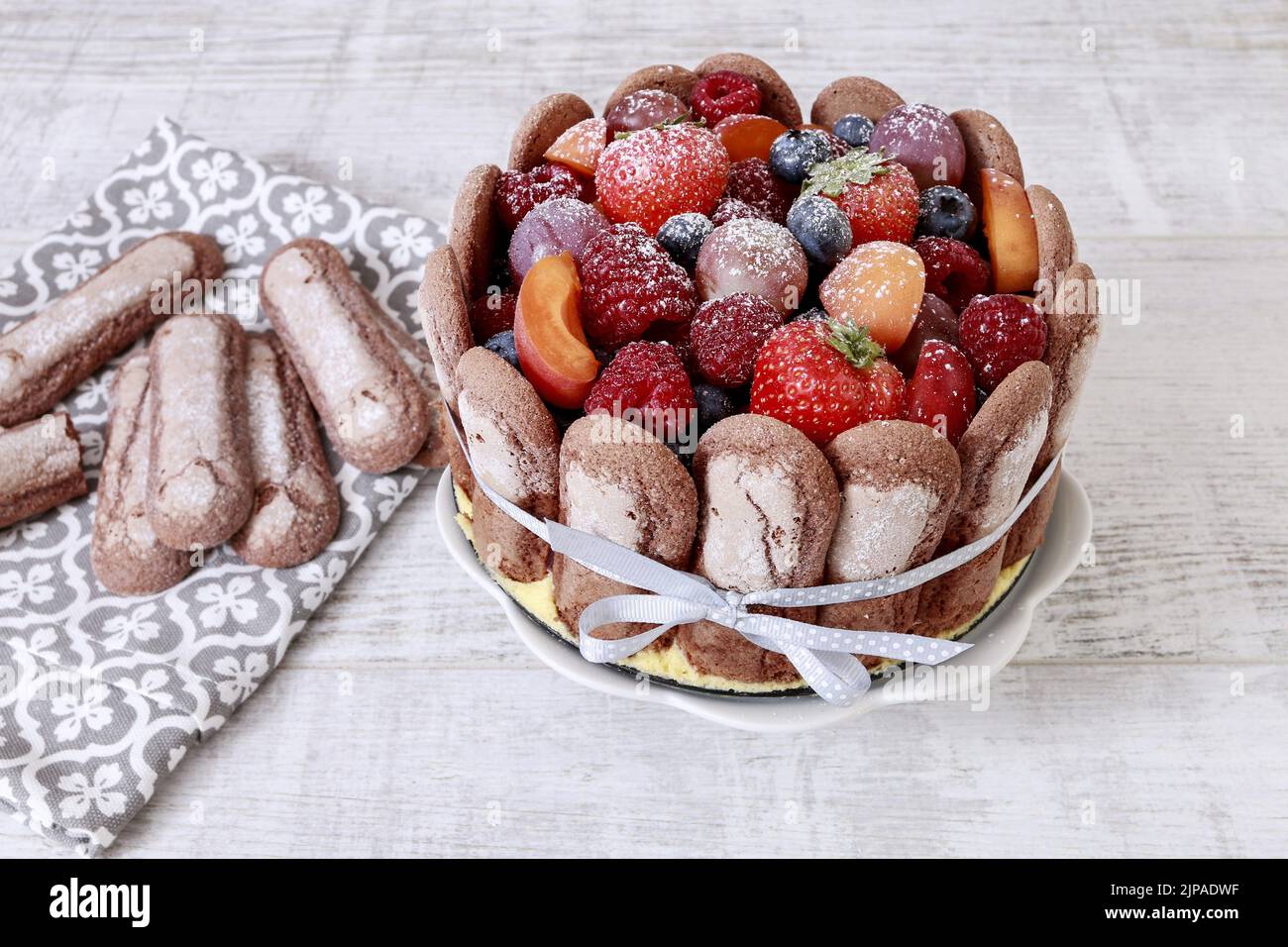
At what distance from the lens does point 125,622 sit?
64.7 inches

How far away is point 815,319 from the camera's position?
1.28 meters

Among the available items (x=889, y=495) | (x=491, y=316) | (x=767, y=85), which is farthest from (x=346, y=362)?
(x=889, y=495)

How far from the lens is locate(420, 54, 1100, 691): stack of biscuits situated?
1175 mm

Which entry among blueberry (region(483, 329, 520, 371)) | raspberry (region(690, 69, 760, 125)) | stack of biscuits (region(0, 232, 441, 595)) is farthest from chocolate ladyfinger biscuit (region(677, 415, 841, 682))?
stack of biscuits (region(0, 232, 441, 595))

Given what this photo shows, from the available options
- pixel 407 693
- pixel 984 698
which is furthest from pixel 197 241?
pixel 984 698

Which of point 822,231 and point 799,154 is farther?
point 799,154

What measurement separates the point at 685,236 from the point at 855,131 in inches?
12.8

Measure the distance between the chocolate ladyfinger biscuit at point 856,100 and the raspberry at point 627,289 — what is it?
18.1 inches

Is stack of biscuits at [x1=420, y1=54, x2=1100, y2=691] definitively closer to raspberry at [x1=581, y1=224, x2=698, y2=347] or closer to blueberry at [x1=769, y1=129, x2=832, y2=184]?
raspberry at [x1=581, y1=224, x2=698, y2=347]

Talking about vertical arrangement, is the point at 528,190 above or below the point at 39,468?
above

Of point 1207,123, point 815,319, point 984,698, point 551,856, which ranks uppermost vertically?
point 815,319

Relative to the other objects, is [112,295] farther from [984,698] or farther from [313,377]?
[984,698]

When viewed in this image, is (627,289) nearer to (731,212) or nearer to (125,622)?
(731,212)

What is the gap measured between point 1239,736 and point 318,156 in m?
1.89
